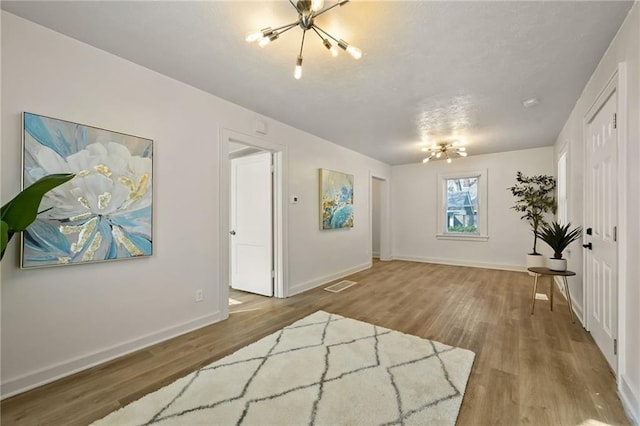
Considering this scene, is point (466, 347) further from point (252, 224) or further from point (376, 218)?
point (376, 218)

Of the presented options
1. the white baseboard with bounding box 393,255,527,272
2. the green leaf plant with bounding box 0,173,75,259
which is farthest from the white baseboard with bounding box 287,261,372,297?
the green leaf plant with bounding box 0,173,75,259

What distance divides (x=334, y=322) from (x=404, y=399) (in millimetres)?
1248

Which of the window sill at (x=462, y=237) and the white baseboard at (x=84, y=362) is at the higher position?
the window sill at (x=462, y=237)

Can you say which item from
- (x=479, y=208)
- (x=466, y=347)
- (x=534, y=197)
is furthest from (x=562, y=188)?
(x=466, y=347)

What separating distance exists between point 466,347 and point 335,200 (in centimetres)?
294

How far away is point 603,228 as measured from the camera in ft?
7.22

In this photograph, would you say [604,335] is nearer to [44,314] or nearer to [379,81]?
[379,81]

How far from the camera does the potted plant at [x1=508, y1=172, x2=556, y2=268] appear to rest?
492 cm

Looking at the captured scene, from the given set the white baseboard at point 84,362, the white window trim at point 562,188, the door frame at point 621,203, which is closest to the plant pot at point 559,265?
the white window trim at point 562,188

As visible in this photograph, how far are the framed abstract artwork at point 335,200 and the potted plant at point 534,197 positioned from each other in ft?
10.5

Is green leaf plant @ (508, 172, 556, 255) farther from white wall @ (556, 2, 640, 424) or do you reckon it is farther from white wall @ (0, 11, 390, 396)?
white wall @ (0, 11, 390, 396)

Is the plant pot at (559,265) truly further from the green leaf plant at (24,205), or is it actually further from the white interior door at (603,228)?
the green leaf plant at (24,205)

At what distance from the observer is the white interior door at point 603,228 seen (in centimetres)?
198

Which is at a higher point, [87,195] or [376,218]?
[87,195]
